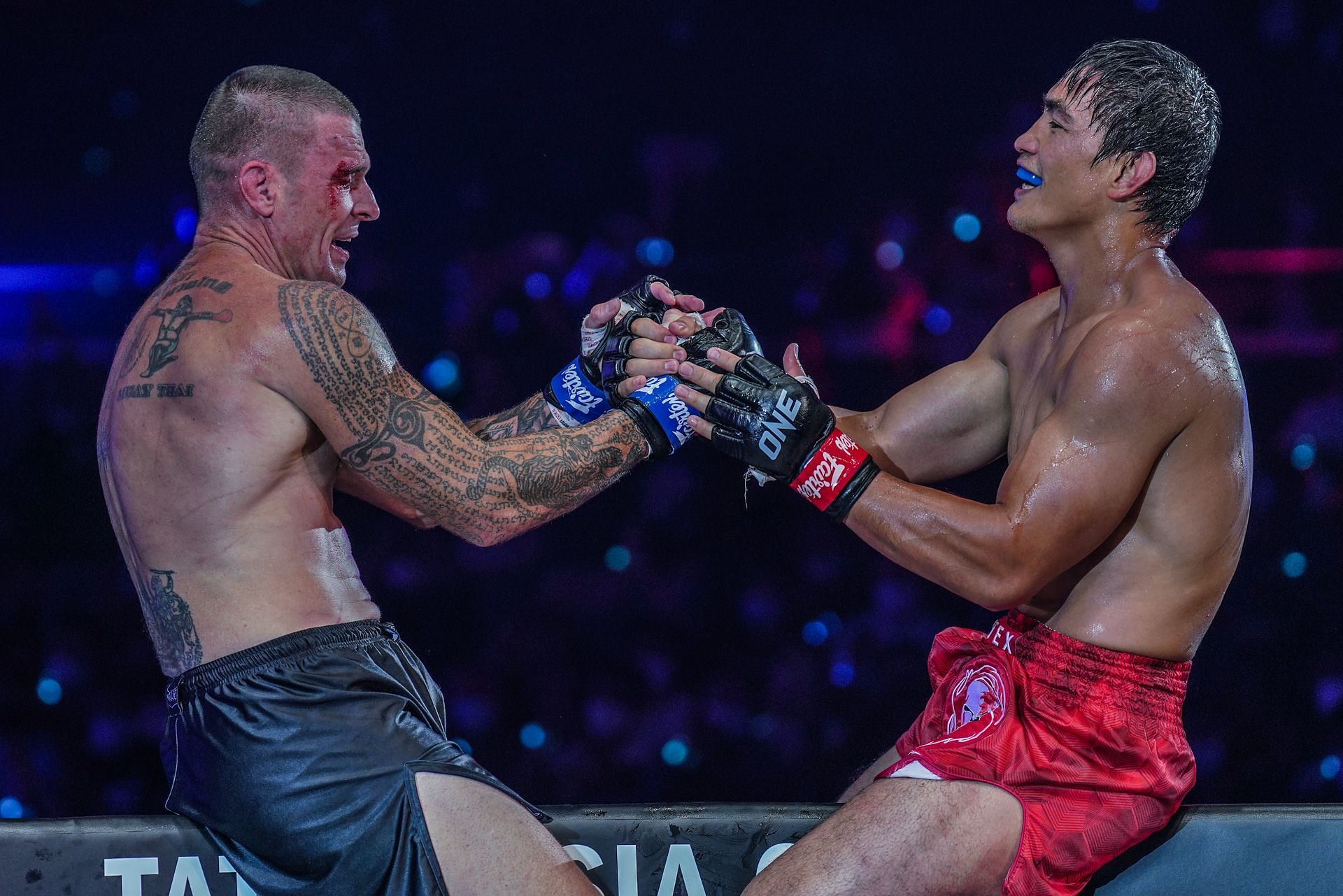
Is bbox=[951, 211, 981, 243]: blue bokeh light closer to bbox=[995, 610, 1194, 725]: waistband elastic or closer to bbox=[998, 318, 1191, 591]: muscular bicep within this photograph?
bbox=[998, 318, 1191, 591]: muscular bicep

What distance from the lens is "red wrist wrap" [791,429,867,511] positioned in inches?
75.1

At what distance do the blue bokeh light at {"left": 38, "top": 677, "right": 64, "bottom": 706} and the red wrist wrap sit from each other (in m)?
2.12

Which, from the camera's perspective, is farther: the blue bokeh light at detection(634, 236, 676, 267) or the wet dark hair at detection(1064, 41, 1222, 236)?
the blue bokeh light at detection(634, 236, 676, 267)

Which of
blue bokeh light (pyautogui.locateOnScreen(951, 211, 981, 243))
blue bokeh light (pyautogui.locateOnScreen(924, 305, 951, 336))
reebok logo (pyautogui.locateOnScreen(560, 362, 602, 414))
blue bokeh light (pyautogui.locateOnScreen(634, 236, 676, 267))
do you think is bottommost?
reebok logo (pyautogui.locateOnScreen(560, 362, 602, 414))

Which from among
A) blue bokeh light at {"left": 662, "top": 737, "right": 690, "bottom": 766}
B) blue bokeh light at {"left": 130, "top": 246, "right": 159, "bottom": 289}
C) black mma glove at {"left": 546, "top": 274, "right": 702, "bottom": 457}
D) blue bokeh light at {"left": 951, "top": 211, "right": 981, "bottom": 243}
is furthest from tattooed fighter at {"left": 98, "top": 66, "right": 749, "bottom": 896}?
blue bokeh light at {"left": 951, "top": 211, "right": 981, "bottom": 243}

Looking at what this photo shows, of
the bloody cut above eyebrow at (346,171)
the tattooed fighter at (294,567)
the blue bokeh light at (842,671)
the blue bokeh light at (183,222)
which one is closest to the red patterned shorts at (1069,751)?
the tattooed fighter at (294,567)

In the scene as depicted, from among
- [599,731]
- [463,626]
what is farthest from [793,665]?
[463,626]

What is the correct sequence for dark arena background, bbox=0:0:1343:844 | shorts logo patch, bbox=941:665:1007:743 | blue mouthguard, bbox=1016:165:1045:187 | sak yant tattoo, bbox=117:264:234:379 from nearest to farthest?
sak yant tattoo, bbox=117:264:234:379
shorts logo patch, bbox=941:665:1007:743
blue mouthguard, bbox=1016:165:1045:187
dark arena background, bbox=0:0:1343:844

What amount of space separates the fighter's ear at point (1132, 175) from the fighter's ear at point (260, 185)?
4.67 ft

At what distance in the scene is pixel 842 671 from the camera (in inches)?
120

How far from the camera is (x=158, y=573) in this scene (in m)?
1.72

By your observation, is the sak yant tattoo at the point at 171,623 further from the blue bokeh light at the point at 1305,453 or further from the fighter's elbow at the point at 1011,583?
the blue bokeh light at the point at 1305,453

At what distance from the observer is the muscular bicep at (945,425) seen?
91.0 inches

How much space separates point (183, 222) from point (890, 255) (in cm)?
178
